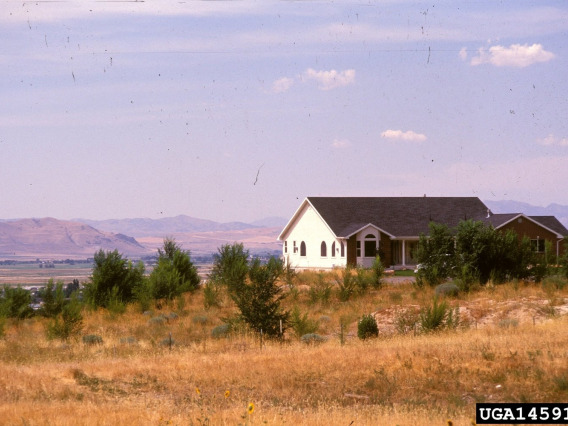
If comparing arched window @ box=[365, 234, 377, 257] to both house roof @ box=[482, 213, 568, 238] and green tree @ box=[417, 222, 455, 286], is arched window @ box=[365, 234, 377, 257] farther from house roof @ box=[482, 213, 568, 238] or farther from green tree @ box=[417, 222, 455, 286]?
green tree @ box=[417, 222, 455, 286]

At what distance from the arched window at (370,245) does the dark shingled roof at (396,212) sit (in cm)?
99

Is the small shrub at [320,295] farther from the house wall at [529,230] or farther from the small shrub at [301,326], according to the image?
the house wall at [529,230]

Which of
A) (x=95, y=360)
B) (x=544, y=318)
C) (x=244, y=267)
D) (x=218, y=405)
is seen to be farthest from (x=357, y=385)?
(x=244, y=267)

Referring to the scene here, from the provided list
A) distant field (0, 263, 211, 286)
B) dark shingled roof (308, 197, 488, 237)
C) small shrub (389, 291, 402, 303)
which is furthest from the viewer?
distant field (0, 263, 211, 286)

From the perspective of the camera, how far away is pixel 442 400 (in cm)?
1533

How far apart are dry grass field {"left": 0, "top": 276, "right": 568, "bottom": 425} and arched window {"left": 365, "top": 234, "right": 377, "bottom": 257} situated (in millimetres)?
27001

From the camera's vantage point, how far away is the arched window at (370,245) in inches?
2113

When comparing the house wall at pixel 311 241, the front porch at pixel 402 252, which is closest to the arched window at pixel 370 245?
the house wall at pixel 311 241

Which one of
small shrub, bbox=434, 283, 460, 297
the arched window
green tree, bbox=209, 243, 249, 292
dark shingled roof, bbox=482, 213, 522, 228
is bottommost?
small shrub, bbox=434, 283, 460, 297

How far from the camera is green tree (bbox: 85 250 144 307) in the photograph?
3953 cm

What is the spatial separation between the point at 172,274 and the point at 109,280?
3.27 metres

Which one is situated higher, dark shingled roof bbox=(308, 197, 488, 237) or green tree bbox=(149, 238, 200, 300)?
dark shingled roof bbox=(308, 197, 488, 237)

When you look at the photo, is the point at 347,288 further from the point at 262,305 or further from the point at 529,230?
the point at 529,230

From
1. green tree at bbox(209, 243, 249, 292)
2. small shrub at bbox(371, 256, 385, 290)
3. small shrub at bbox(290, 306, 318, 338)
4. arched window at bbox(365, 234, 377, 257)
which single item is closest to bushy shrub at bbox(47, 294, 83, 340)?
small shrub at bbox(290, 306, 318, 338)
